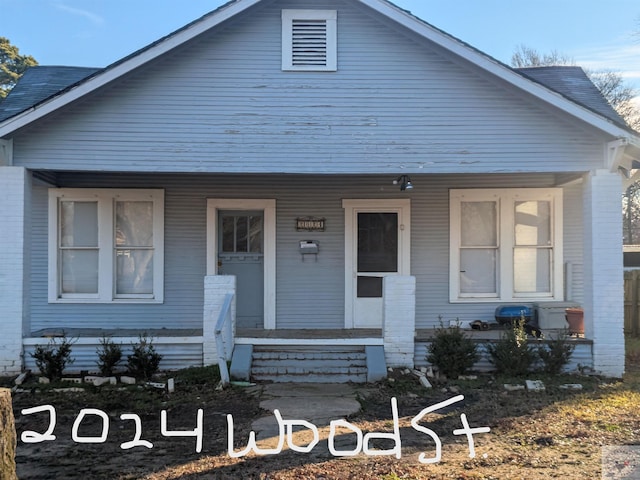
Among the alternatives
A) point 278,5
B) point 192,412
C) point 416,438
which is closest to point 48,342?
point 192,412

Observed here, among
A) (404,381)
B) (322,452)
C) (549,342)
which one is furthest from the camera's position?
(549,342)

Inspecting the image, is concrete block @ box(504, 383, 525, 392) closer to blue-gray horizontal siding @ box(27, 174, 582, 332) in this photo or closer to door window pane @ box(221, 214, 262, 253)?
blue-gray horizontal siding @ box(27, 174, 582, 332)

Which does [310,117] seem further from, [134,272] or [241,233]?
[134,272]

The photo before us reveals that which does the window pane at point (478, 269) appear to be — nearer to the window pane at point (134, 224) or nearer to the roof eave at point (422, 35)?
the roof eave at point (422, 35)

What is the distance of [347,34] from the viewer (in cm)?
819

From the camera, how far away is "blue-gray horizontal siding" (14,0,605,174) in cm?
788

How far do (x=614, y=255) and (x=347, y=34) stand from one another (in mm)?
5272

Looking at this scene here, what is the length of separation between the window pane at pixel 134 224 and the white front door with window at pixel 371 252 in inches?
141

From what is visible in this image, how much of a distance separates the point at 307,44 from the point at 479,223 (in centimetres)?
451

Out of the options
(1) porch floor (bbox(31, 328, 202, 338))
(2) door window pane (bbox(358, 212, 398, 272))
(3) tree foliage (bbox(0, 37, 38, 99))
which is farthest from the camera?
(3) tree foliage (bbox(0, 37, 38, 99))

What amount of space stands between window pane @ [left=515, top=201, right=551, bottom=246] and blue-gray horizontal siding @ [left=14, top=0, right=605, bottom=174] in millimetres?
1871

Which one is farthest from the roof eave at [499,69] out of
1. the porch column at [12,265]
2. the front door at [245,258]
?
the porch column at [12,265]

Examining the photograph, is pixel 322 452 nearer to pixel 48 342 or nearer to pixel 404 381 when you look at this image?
pixel 404 381

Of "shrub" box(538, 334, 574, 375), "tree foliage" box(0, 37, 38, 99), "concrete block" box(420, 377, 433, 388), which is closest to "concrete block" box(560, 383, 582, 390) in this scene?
A: "shrub" box(538, 334, 574, 375)
